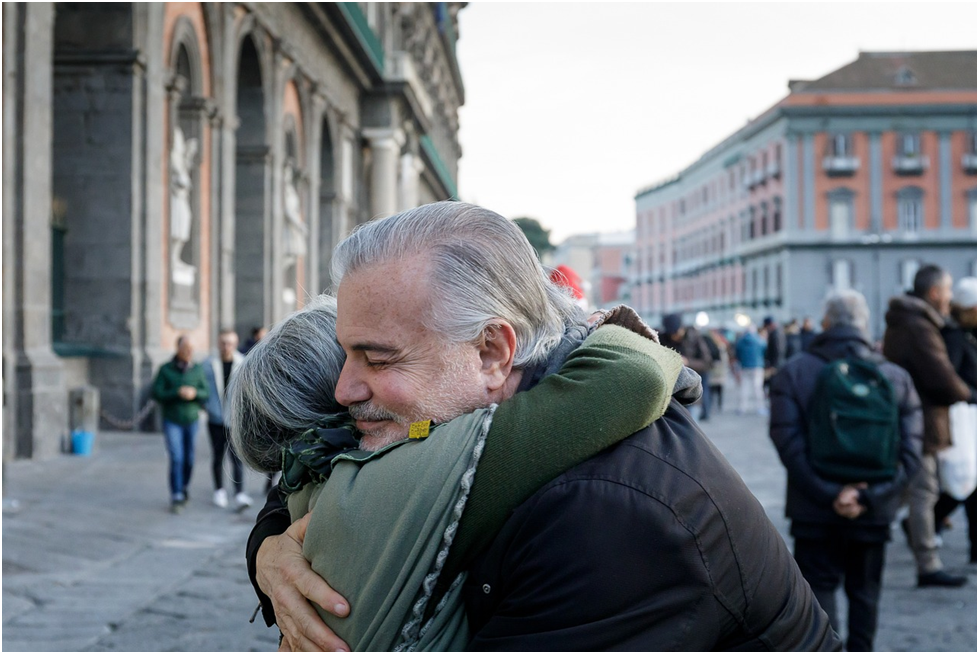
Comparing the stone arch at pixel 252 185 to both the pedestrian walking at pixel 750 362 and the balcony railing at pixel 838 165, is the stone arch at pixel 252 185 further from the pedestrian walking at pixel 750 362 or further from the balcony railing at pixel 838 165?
the balcony railing at pixel 838 165

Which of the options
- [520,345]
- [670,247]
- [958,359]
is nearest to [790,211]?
[670,247]

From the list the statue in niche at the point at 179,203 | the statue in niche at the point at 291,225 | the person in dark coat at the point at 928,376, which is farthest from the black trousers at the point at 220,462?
the statue in niche at the point at 291,225

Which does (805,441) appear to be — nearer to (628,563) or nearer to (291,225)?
(628,563)

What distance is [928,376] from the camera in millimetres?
6801

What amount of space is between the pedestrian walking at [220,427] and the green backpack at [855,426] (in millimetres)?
5486

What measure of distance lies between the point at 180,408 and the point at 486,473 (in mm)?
8443

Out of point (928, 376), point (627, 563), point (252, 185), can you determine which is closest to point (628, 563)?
point (627, 563)

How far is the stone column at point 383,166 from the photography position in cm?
2955

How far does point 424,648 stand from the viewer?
1583 millimetres

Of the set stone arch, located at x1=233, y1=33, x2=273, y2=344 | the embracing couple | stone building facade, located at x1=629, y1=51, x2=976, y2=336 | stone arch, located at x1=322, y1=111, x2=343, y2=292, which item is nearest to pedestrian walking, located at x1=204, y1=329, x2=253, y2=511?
the embracing couple

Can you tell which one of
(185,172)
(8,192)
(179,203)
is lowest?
(8,192)

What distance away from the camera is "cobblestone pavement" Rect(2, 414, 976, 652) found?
5.54 m

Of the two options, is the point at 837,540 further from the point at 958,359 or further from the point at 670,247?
the point at 670,247

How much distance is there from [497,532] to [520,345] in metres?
0.33
